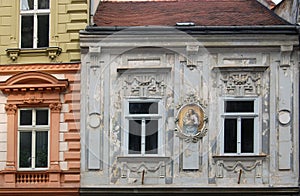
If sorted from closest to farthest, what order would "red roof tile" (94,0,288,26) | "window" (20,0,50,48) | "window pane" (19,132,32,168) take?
"window pane" (19,132,32,168)
"window" (20,0,50,48)
"red roof tile" (94,0,288,26)

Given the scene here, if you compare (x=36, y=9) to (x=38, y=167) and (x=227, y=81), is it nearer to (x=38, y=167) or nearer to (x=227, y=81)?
(x=38, y=167)

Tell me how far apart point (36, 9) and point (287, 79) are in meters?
6.23

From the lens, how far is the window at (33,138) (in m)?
16.2

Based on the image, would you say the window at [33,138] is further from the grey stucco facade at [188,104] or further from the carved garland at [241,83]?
the carved garland at [241,83]

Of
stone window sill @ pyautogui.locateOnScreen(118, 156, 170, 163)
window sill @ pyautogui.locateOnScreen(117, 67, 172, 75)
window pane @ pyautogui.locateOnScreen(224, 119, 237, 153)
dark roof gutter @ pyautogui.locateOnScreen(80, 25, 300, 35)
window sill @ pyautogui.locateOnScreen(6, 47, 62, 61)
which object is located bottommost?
stone window sill @ pyautogui.locateOnScreen(118, 156, 170, 163)

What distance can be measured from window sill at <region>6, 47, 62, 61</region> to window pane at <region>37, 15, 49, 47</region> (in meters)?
0.27

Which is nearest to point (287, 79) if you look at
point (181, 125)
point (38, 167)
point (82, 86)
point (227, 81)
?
point (227, 81)

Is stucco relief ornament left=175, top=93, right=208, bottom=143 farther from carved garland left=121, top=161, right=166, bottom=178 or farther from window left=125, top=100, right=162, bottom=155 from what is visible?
carved garland left=121, top=161, right=166, bottom=178

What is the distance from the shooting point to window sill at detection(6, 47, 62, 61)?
53.1 ft

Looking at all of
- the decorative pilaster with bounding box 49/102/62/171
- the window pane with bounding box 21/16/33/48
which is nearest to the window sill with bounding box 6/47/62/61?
the window pane with bounding box 21/16/33/48

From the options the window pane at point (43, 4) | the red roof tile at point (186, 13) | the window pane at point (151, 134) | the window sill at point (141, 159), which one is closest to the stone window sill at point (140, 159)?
the window sill at point (141, 159)

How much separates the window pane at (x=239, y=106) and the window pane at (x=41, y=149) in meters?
4.38

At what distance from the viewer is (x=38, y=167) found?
16.2 meters

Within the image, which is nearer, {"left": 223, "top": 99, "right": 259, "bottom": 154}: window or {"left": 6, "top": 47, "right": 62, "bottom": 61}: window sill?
{"left": 223, "top": 99, "right": 259, "bottom": 154}: window
